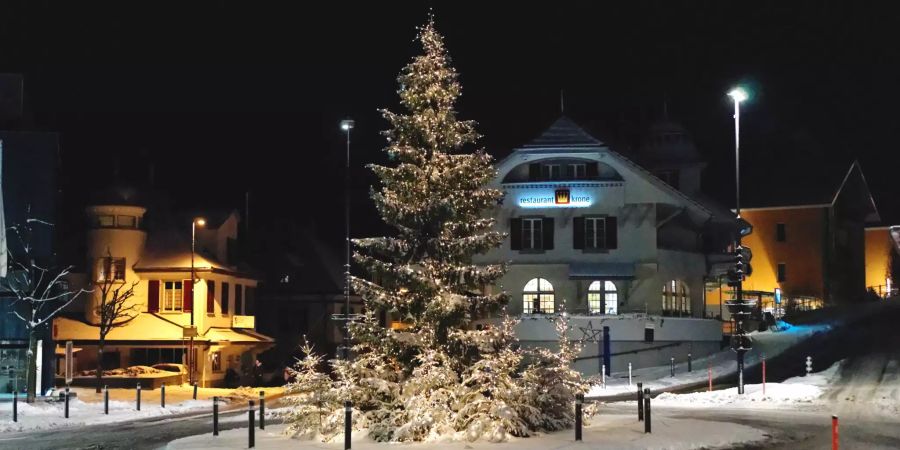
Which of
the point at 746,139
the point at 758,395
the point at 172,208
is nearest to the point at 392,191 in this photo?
the point at 758,395

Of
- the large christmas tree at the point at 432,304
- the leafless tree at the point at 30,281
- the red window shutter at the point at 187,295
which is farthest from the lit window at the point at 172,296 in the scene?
the large christmas tree at the point at 432,304

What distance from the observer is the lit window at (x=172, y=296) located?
57312 millimetres

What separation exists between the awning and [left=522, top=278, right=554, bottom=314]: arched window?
1618 mm

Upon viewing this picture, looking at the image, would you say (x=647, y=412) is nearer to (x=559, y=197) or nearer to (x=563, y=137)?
(x=559, y=197)

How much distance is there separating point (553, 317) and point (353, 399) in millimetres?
31360

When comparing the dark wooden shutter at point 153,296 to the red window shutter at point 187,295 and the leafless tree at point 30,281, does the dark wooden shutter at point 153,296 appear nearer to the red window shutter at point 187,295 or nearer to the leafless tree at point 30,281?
the red window shutter at point 187,295

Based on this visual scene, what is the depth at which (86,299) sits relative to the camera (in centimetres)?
5744

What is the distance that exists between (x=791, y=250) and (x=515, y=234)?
32.0 meters

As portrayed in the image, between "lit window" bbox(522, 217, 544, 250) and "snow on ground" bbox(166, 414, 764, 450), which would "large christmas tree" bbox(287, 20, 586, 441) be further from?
"lit window" bbox(522, 217, 544, 250)

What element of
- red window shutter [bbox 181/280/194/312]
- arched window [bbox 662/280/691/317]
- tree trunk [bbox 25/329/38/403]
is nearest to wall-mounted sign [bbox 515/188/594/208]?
arched window [bbox 662/280/691/317]

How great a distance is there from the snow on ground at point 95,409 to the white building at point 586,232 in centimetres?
1770

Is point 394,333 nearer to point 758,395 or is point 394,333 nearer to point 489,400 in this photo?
point 489,400

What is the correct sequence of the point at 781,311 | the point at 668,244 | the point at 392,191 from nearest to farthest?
the point at 392,191 < the point at 668,244 < the point at 781,311

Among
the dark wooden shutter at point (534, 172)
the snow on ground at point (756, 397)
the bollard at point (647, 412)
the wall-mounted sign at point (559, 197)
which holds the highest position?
the dark wooden shutter at point (534, 172)
